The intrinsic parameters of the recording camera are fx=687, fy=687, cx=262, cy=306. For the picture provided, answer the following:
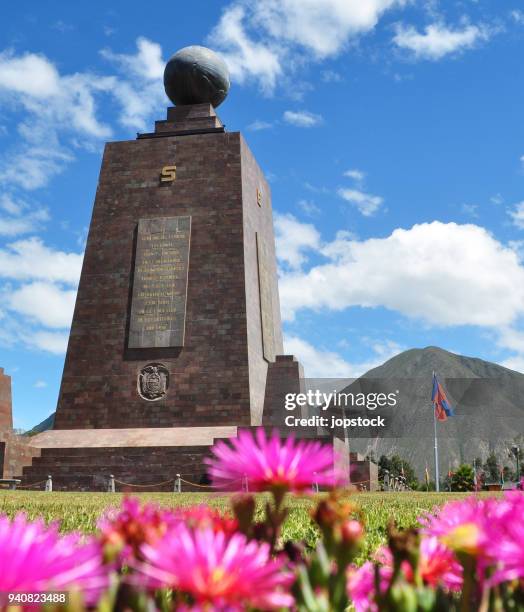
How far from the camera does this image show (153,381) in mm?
20438

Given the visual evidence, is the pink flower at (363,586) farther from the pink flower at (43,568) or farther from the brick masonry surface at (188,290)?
the brick masonry surface at (188,290)

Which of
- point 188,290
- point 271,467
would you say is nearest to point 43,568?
point 271,467

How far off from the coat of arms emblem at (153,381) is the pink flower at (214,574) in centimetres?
1988

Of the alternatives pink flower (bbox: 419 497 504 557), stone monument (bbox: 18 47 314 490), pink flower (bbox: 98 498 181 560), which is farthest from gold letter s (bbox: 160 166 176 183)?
pink flower (bbox: 98 498 181 560)

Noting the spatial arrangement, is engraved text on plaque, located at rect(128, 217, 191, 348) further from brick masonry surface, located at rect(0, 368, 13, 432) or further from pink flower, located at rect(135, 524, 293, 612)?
pink flower, located at rect(135, 524, 293, 612)

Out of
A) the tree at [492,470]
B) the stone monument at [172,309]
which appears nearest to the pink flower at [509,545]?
the stone monument at [172,309]

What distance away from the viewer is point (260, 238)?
77.5 feet

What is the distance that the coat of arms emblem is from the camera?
20.4m

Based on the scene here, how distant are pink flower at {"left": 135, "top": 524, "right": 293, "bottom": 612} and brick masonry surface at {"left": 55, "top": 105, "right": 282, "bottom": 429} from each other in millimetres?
19200

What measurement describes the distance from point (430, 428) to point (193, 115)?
7044 inches

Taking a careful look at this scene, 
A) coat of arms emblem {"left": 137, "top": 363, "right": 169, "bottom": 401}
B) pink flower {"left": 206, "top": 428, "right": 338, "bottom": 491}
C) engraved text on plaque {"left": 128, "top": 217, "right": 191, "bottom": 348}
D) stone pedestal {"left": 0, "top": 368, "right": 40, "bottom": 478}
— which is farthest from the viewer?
engraved text on plaque {"left": 128, "top": 217, "right": 191, "bottom": 348}

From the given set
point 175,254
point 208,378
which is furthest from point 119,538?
point 175,254

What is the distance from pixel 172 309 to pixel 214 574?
66.8 ft

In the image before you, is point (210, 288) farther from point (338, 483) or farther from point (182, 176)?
point (338, 483)
